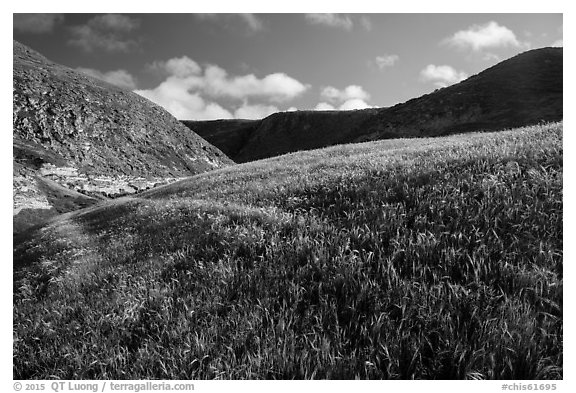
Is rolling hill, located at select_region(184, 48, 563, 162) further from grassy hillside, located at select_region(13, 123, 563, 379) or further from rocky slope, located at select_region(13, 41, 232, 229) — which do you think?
grassy hillside, located at select_region(13, 123, 563, 379)

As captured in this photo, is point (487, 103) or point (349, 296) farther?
point (487, 103)

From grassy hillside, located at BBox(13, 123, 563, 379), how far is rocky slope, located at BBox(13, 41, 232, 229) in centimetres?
5468

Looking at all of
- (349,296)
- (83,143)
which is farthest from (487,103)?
(349,296)

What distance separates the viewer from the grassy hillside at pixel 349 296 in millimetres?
3441

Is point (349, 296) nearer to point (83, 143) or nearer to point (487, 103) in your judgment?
point (83, 143)

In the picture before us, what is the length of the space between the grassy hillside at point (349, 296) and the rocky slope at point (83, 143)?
54675 mm

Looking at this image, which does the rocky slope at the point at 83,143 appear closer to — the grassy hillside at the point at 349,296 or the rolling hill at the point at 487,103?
the grassy hillside at the point at 349,296

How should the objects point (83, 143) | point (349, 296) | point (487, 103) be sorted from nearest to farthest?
point (349, 296), point (83, 143), point (487, 103)

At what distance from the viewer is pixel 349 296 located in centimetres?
439

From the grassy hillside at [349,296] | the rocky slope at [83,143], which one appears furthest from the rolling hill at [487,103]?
the grassy hillside at [349,296]

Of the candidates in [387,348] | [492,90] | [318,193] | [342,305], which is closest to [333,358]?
[387,348]

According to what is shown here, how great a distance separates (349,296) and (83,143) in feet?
334

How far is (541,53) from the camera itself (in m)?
138

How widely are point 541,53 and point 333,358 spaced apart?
176 meters
